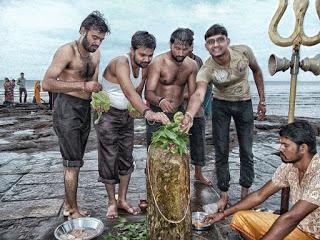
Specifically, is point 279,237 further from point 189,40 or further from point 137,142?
point 137,142

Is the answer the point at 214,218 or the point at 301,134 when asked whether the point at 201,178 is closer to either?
the point at 214,218

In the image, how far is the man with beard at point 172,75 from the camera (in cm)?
441

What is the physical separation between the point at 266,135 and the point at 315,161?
8.82 metres

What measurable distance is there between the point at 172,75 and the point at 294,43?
6.84 ft

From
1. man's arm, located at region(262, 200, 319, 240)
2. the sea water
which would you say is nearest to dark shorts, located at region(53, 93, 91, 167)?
man's arm, located at region(262, 200, 319, 240)

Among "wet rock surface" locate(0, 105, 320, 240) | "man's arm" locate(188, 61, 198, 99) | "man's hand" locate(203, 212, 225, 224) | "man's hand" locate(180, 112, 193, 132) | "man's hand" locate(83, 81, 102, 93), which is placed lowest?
"wet rock surface" locate(0, 105, 320, 240)

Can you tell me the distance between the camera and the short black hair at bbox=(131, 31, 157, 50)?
3977 mm

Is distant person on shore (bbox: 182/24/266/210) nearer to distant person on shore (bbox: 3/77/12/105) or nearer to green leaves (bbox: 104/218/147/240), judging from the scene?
green leaves (bbox: 104/218/147/240)

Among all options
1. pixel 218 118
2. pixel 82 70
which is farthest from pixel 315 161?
pixel 82 70

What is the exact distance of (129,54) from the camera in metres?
4.27

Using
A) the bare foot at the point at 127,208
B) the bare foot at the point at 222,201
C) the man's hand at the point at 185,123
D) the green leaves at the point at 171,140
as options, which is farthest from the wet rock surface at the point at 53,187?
the man's hand at the point at 185,123

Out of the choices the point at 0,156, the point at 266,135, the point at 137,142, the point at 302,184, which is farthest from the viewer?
the point at 266,135

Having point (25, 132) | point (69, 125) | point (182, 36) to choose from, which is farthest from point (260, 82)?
point (25, 132)

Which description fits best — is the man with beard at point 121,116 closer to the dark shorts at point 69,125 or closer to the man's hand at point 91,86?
the dark shorts at point 69,125
